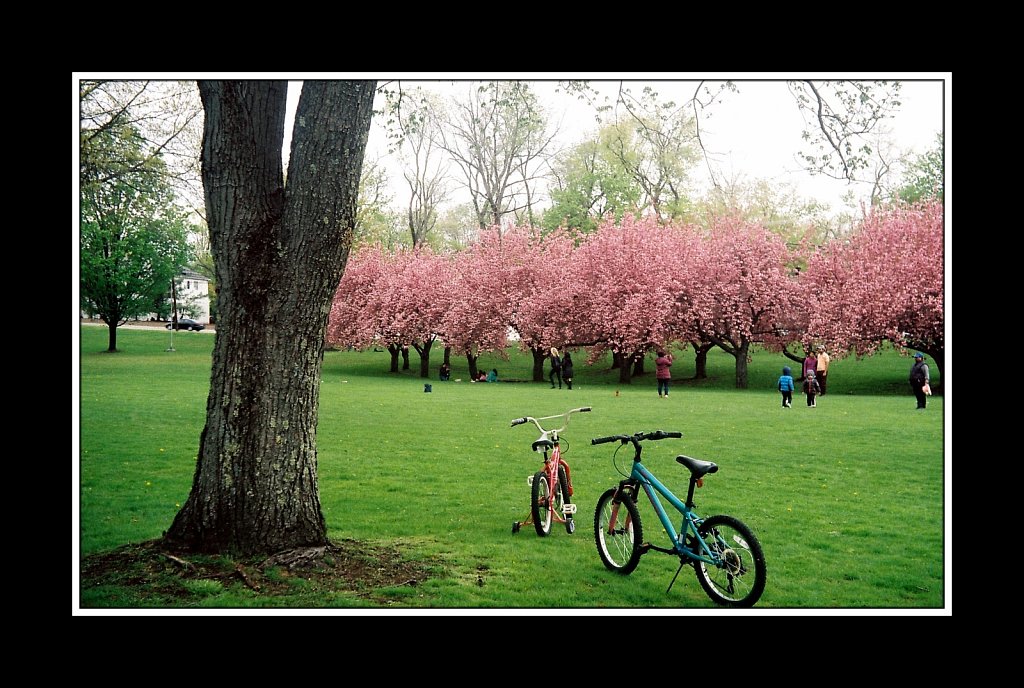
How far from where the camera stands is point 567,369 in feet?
24.5

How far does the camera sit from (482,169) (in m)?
5.10

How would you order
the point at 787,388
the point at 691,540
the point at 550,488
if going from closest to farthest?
the point at 691,540
the point at 550,488
the point at 787,388

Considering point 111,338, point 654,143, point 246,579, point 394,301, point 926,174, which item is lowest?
point 246,579

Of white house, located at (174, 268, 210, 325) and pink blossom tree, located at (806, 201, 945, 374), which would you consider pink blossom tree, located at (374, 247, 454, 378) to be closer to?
Result: white house, located at (174, 268, 210, 325)

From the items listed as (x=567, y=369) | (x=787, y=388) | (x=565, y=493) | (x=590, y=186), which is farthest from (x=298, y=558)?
(x=787, y=388)

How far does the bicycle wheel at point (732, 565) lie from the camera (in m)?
2.67

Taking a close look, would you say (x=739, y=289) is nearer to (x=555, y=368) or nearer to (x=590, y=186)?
(x=555, y=368)

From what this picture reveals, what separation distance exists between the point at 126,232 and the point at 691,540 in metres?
3.81

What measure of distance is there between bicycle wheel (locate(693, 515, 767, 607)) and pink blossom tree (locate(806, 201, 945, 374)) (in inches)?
92.6

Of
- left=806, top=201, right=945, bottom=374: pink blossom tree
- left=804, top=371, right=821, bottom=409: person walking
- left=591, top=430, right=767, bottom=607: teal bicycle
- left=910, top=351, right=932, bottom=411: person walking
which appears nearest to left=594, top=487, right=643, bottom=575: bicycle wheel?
left=591, top=430, right=767, bottom=607: teal bicycle

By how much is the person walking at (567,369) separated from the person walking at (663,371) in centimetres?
90

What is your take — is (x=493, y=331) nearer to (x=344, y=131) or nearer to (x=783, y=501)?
(x=783, y=501)

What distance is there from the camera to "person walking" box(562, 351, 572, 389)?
729cm

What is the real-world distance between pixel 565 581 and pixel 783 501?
1943mm
